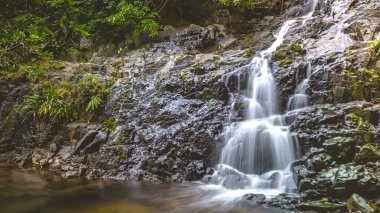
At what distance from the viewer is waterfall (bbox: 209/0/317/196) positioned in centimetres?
605

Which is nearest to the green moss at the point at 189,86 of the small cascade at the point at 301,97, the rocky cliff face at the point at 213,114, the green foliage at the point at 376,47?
the rocky cliff face at the point at 213,114

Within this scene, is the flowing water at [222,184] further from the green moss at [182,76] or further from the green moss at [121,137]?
the green moss at [182,76]

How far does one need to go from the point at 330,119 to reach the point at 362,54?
77.1 inches

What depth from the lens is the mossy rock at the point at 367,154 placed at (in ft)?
17.2

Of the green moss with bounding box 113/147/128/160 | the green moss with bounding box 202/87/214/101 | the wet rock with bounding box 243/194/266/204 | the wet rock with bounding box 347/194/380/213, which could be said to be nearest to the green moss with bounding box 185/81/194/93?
the green moss with bounding box 202/87/214/101

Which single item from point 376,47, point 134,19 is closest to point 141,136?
point 376,47

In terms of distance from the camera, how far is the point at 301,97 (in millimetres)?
7176

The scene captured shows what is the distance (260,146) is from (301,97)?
1.55 metres

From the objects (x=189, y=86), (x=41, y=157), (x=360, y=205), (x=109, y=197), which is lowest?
(x=109, y=197)

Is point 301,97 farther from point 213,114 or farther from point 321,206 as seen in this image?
point 321,206

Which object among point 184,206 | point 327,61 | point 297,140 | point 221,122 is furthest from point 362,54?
point 184,206

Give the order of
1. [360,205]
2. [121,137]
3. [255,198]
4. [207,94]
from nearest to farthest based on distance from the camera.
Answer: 1. [360,205]
2. [255,198]
3. [121,137]
4. [207,94]

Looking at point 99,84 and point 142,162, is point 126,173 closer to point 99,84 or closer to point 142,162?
point 142,162

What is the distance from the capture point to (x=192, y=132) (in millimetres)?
7348
